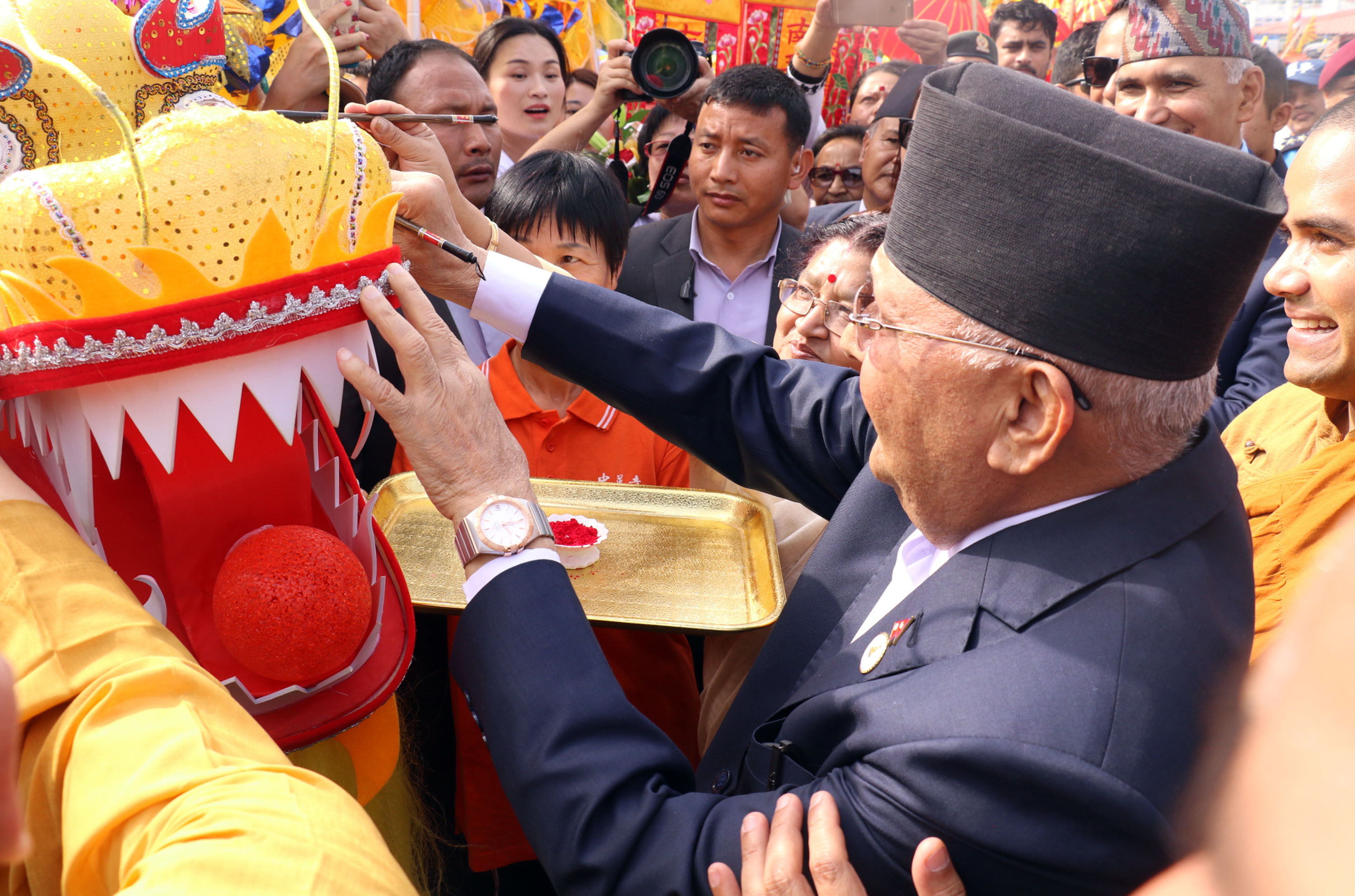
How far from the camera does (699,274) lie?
→ 3611 millimetres

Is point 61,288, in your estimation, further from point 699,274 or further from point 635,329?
point 699,274

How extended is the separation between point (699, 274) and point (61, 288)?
2855 millimetres

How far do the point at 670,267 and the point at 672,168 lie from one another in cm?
58

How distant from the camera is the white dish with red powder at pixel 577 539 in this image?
172 centimetres

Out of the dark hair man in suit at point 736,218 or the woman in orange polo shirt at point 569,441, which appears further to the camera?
the dark hair man in suit at point 736,218

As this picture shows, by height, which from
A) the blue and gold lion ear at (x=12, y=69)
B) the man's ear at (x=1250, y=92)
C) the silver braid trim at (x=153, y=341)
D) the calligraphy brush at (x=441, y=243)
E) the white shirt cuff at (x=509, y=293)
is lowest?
the white shirt cuff at (x=509, y=293)

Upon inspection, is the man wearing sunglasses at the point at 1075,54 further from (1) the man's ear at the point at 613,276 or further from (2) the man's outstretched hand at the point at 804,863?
(2) the man's outstretched hand at the point at 804,863

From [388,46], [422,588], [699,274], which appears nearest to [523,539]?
[422,588]

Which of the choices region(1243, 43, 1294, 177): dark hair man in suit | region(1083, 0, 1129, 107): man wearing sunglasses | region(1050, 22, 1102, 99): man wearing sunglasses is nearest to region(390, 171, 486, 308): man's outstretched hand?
region(1083, 0, 1129, 107): man wearing sunglasses

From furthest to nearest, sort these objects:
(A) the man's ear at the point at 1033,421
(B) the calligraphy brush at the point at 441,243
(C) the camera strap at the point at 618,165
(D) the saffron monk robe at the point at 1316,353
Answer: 1. (C) the camera strap at the point at 618,165
2. (D) the saffron monk robe at the point at 1316,353
3. (B) the calligraphy brush at the point at 441,243
4. (A) the man's ear at the point at 1033,421

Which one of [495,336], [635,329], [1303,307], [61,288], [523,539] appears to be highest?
[61,288]

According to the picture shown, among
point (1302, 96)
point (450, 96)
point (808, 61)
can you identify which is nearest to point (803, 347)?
point (450, 96)

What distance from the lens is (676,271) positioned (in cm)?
360

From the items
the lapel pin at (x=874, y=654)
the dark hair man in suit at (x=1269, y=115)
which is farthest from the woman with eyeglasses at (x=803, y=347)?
the dark hair man in suit at (x=1269, y=115)
